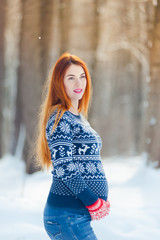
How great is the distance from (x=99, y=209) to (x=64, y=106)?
65 cm

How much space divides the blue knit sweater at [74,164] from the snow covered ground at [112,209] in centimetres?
167

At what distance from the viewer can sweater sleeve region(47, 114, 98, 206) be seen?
192cm

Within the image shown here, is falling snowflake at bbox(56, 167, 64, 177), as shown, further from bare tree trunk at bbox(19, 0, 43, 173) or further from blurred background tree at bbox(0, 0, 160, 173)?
bare tree trunk at bbox(19, 0, 43, 173)

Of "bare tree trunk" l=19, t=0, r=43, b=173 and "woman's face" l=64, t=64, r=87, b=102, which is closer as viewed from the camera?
"woman's face" l=64, t=64, r=87, b=102

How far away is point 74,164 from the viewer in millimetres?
2039

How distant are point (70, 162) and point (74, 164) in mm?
106

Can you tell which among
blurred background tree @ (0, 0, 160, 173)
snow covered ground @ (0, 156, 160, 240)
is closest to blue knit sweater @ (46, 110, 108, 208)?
snow covered ground @ (0, 156, 160, 240)

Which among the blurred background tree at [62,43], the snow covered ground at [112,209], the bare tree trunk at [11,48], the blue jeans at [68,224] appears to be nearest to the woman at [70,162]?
the blue jeans at [68,224]

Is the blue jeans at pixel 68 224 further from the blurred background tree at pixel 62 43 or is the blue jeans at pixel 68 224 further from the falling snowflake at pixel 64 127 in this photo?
Result: the blurred background tree at pixel 62 43

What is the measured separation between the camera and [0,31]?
938 centimetres

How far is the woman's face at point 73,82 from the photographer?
223cm

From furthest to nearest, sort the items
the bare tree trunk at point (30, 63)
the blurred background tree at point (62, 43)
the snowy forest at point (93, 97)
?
the bare tree trunk at point (30, 63), the blurred background tree at point (62, 43), the snowy forest at point (93, 97)

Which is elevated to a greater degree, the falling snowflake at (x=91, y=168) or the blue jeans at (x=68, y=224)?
the falling snowflake at (x=91, y=168)

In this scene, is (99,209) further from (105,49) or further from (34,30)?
(105,49)
